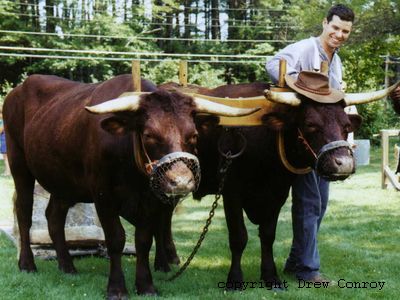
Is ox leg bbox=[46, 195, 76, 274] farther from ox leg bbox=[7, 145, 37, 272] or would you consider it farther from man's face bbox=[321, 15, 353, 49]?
man's face bbox=[321, 15, 353, 49]

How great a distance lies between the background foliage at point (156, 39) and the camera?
2723cm

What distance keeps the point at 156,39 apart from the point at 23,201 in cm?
2945

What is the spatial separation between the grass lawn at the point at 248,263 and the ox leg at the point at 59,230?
0.17 meters

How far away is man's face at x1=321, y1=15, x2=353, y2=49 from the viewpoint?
213 inches

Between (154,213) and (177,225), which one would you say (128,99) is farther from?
(177,225)

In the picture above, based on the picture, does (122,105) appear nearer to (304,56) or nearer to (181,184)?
(181,184)

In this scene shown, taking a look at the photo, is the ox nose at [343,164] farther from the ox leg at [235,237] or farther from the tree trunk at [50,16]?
the tree trunk at [50,16]

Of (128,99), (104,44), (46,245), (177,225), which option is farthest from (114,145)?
(104,44)

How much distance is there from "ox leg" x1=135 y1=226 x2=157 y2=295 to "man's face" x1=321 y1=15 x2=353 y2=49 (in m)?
2.34

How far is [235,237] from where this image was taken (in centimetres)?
543

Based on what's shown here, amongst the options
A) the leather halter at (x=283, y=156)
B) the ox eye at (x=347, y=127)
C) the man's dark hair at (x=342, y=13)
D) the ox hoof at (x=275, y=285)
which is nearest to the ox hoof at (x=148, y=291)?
the ox hoof at (x=275, y=285)

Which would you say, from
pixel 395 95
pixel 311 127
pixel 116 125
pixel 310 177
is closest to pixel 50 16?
pixel 395 95

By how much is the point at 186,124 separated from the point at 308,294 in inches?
73.8

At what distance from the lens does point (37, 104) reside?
6305 millimetres
